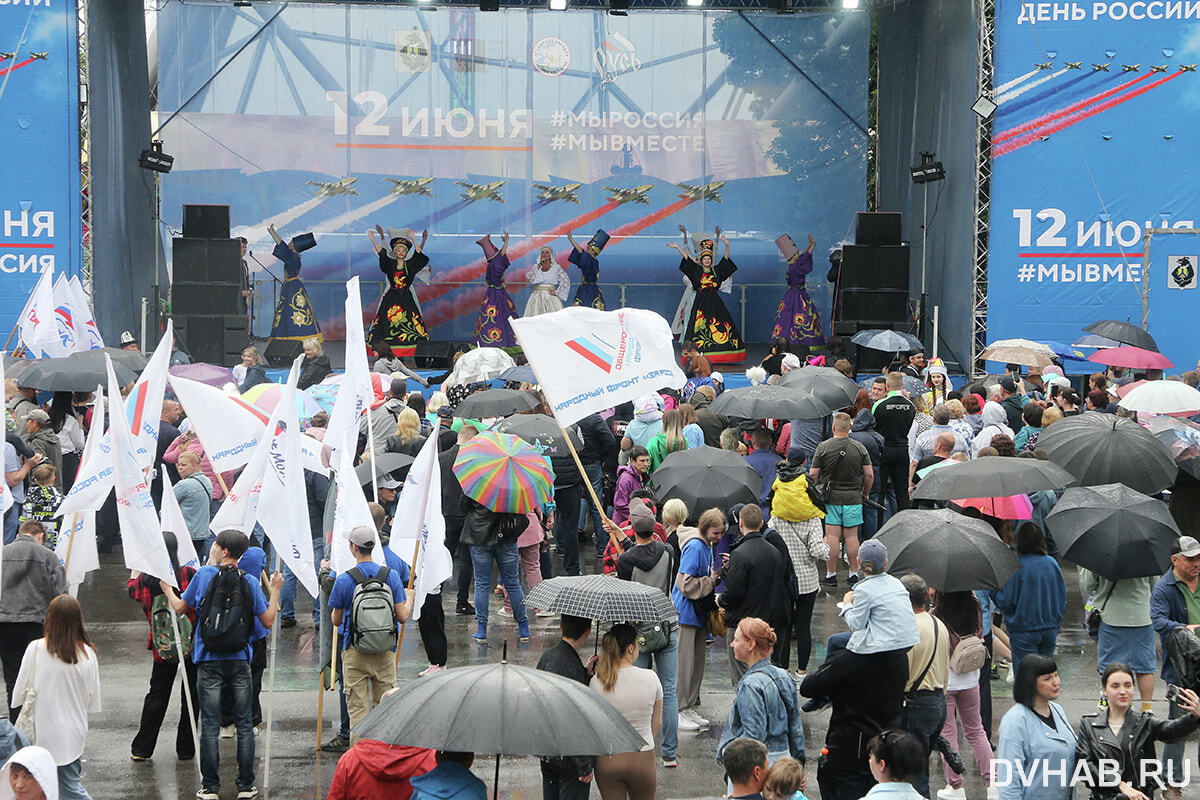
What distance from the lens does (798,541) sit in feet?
30.4

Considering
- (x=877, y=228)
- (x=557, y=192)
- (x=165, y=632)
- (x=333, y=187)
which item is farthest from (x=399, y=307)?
(x=165, y=632)

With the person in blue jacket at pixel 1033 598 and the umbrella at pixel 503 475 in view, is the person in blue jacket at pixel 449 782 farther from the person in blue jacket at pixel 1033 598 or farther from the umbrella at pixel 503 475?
the umbrella at pixel 503 475

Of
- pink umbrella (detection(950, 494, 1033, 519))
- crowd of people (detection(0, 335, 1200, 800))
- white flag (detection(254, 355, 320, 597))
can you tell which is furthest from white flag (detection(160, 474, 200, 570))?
pink umbrella (detection(950, 494, 1033, 519))

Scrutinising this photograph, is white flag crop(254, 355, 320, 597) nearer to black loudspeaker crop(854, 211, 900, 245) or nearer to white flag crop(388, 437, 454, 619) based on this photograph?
white flag crop(388, 437, 454, 619)

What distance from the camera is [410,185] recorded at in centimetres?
2125

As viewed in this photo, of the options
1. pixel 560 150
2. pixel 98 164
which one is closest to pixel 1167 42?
pixel 560 150

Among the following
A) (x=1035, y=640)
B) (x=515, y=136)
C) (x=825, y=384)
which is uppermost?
(x=515, y=136)

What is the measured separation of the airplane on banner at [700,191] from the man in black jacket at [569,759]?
15.8 metres

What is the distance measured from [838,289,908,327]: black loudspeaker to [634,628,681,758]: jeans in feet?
38.2

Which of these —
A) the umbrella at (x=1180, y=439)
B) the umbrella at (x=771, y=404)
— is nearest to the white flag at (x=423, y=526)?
the umbrella at (x=771, y=404)

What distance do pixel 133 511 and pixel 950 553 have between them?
4028 millimetres

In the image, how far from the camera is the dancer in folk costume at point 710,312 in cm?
1986

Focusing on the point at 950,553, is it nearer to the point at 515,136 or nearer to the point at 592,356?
the point at 592,356

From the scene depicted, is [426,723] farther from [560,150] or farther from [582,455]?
[560,150]
